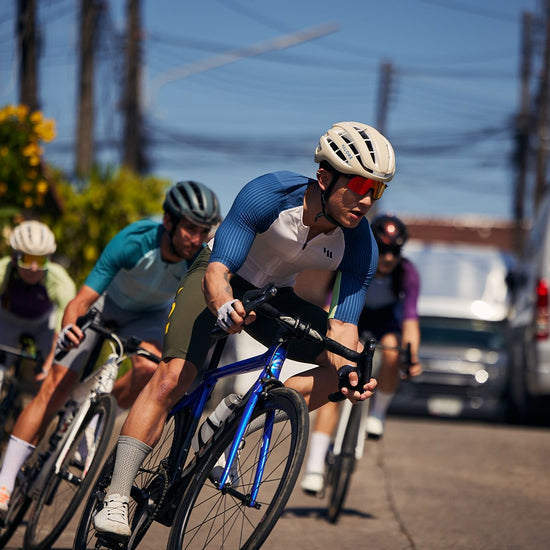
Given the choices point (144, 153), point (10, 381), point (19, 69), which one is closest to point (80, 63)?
point (19, 69)

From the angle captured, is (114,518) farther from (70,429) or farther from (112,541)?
(70,429)

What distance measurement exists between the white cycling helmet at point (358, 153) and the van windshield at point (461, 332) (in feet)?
39.4

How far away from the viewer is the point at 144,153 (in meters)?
31.0

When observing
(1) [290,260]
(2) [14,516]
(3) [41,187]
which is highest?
(3) [41,187]

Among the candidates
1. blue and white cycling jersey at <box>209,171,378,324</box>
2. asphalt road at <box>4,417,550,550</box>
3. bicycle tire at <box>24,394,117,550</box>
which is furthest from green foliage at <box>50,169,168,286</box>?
blue and white cycling jersey at <box>209,171,378,324</box>

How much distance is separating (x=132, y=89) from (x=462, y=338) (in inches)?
469

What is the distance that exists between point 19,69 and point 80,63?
6.45 m

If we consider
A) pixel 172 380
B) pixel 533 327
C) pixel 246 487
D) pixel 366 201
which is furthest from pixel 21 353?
pixel 533 327

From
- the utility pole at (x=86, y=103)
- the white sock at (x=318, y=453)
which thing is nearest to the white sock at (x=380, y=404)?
the white sock at (x=318, y=453)

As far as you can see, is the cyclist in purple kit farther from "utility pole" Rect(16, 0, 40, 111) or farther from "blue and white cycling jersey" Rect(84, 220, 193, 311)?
"utility pole" Rect(16, 0, 40, 111)

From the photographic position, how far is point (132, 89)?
25.1m

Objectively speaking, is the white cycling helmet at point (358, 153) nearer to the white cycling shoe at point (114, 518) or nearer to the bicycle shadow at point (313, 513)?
the white cycling shoe at point (114, 518)

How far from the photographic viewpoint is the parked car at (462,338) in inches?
615

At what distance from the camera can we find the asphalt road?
632 centimetres
